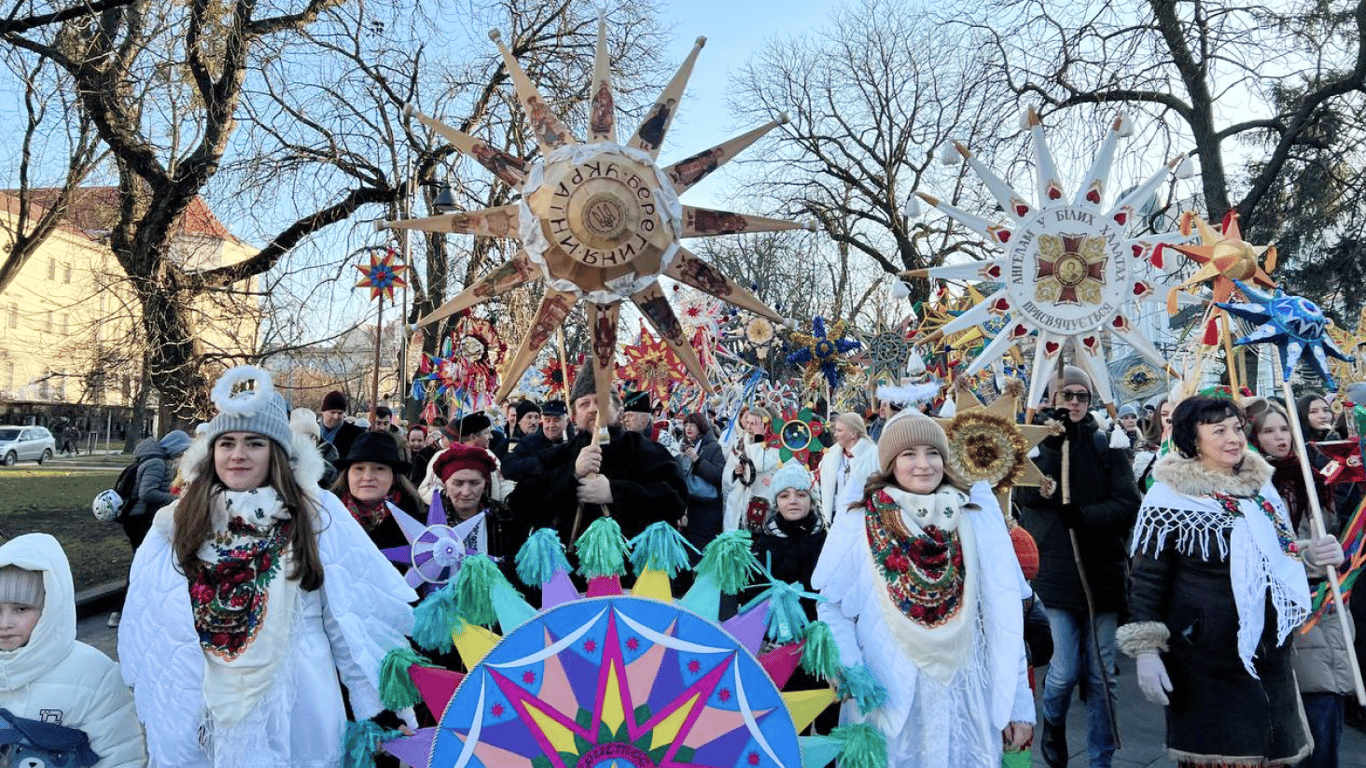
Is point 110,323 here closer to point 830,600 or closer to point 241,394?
point 241,394

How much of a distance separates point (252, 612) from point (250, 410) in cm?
62

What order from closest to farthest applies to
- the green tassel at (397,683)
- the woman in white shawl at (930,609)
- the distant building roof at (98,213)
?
the green tassel at (397,683) < the woman in white shawl at (930,609) < the distant building roof at (98,213)

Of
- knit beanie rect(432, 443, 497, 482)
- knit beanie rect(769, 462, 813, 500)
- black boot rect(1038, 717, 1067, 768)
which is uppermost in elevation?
knit beanie rect(432, 443, 497, 482)

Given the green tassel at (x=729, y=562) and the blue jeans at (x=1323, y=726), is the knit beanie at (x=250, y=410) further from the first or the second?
the blue jeans at (x=1323, y=726)

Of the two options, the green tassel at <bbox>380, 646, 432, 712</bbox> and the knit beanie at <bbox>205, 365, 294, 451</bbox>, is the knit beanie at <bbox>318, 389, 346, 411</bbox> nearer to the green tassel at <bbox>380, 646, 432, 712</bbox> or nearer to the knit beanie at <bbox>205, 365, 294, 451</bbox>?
the knit beanie at <bbox>205, 365, 294, 451</bbox>

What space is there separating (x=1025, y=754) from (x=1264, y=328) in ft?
6.62

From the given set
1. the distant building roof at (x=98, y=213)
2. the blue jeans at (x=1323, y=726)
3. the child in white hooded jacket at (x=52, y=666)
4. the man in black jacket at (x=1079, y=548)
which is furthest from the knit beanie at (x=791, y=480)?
Result: the distant building roof at (x=98, y=213)

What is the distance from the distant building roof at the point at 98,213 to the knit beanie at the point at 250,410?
26.3 feet

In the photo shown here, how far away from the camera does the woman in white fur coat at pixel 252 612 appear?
293 cm

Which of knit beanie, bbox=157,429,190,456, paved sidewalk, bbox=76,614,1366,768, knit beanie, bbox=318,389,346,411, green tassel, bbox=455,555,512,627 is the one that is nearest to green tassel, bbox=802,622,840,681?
green tassel, bbox=455,555,512,627

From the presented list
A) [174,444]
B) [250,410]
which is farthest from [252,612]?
[174,444]

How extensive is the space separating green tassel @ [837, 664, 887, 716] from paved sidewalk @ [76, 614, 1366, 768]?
8.20 feet

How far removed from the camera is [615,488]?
4.05 metres

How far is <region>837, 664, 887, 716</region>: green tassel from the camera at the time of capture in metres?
3.04
